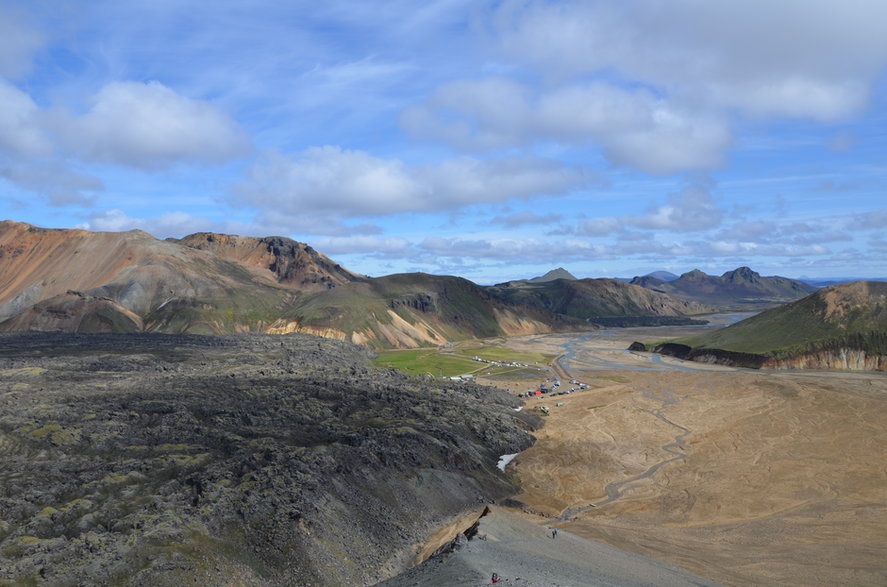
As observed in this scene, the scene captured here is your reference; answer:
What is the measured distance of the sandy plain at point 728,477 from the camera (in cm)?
4528

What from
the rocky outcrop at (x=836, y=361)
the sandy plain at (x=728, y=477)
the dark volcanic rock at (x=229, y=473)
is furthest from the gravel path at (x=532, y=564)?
the rocky outcrop at (x=836, y=361)

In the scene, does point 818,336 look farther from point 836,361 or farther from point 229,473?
point 229,473

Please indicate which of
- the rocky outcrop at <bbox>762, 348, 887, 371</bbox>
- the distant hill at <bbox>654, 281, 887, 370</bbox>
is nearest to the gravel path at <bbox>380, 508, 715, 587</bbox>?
the rocky outcrop at <bbox>762, 348, 887, 371</bbox>

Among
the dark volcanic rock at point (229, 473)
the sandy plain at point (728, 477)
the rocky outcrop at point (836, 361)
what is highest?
the rocky outcrop at point (836, 361)

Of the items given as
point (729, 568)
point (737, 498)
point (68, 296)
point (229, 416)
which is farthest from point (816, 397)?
point (68, 296)

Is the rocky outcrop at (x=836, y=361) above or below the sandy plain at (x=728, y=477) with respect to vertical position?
above

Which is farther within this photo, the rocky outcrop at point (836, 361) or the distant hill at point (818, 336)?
the distant hill at point (818, 336)

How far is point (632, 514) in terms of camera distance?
2227 inches

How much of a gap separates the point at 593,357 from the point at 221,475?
15465cm

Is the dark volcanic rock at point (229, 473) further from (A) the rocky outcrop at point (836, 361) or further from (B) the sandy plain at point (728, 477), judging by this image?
(A) the rocky outcrop at point (836, 361)

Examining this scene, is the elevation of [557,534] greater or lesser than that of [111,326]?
lesser

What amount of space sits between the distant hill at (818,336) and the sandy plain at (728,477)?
81.0 ft

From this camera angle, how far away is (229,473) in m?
49.5

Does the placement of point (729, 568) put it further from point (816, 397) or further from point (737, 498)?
point (816, 397)
